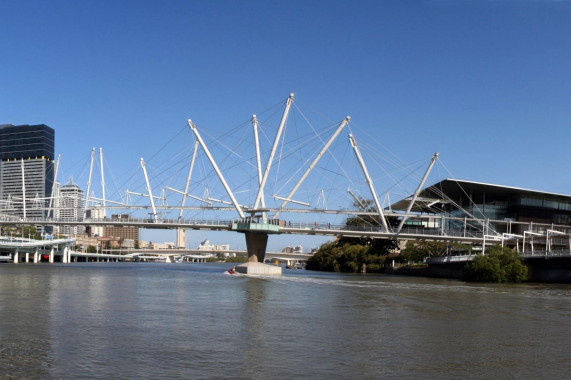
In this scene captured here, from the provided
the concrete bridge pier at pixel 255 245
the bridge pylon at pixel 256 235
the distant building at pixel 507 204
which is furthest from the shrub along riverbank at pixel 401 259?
the concrete bridge pier at pixel 255 245

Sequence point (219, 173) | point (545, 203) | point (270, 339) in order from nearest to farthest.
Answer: point (270, 339), point (219, 173), point (545, 203)

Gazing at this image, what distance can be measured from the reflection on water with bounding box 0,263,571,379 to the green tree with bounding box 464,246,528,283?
138 ft

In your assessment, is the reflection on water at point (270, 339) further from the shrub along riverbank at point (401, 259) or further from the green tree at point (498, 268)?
the shrub along riverbank at point (401, 259)

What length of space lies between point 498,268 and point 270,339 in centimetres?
→ 6608

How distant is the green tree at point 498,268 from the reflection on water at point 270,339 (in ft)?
138

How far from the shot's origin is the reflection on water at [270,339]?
20.2 metres

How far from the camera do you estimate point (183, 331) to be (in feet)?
90.8

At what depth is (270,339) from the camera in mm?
26078

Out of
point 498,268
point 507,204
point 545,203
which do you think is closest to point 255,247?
point 498,268

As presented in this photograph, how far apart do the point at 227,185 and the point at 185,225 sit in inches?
488

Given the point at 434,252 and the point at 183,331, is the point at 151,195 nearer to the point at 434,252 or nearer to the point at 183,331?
the point at 434,252

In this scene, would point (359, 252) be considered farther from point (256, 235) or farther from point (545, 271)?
point (545, 271)

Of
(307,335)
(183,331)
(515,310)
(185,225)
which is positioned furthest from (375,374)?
(185,225)

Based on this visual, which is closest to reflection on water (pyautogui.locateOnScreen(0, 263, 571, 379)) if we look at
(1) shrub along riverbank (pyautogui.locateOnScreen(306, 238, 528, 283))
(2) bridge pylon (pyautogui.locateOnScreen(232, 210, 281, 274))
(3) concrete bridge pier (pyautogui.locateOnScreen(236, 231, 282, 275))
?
(1) shrub along riverbank (pyautogui.locateOnScreen(306, 238, 528, 283))
